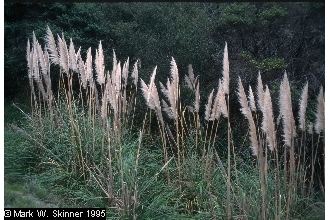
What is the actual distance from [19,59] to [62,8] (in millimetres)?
1145

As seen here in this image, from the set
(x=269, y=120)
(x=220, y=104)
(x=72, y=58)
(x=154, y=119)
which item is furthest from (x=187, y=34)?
(x=269, y=120)

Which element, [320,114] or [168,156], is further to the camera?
[168,156]

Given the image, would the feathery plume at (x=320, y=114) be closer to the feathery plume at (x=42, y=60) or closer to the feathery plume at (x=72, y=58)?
the feathery plume at (x=72, y=58)

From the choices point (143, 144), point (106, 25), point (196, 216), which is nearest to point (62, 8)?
point (106, 25)

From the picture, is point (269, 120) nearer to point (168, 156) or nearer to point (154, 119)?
point (168, 156)

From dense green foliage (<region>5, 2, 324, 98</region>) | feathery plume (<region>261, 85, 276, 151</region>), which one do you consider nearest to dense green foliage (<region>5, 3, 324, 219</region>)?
dense green foliage (<region>5, 2, 324, 98</region>)

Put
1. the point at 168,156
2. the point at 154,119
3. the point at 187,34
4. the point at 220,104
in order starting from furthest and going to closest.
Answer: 1. the point at 187,34
2. the point at 154,119
3. the point at 168,156
4. the point at 220,104

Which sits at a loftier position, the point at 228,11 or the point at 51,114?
the point at 228,11

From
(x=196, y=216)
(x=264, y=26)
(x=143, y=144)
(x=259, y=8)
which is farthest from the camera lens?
(x=264, y=26)

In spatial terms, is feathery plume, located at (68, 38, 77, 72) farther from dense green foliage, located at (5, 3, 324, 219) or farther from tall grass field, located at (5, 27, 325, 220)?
dense green foliage, located at (5, 3, 324, 219)

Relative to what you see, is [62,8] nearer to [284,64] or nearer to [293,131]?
[284,64]

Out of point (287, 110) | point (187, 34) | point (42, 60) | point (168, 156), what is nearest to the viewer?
point (287, 110)

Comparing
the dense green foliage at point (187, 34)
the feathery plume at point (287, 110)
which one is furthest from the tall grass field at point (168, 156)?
the dense green foliage at point (187, 34)

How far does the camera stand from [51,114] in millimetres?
5117
